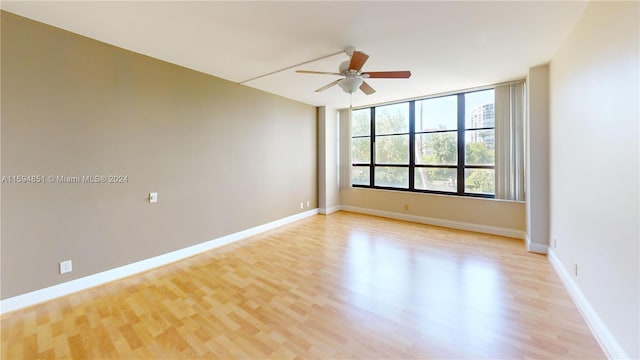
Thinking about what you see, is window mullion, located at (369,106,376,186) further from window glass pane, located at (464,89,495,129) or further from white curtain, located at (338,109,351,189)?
window glass pane, located at (464,89,495,129)

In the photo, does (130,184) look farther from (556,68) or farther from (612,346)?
(556,68)

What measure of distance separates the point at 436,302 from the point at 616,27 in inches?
97.0

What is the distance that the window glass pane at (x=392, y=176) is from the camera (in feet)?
18.1

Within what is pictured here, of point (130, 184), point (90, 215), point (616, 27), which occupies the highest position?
point (616, 27)

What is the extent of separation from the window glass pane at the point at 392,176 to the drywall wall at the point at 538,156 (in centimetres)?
227

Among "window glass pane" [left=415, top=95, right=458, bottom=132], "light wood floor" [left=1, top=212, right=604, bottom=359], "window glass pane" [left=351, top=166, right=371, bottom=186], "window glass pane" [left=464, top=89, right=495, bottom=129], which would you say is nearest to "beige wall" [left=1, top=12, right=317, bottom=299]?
"light wood floor" [left=1, top=212, right=604, bottom=359]

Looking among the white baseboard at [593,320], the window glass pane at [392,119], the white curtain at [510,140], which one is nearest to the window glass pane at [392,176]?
the window glass pane at [392,119]

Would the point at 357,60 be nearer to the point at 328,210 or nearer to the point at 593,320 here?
the point at 593,320

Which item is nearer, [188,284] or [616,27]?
[616,27]

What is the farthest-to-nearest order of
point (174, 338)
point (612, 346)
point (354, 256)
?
point (354, 256), point (174, 338), point (612, 346)

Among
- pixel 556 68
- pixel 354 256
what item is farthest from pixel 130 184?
pixel 556 68

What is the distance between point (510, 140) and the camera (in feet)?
13.5

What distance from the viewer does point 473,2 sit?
6.68 feet

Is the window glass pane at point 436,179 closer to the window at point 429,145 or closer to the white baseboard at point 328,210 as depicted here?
the window at point 429,145
